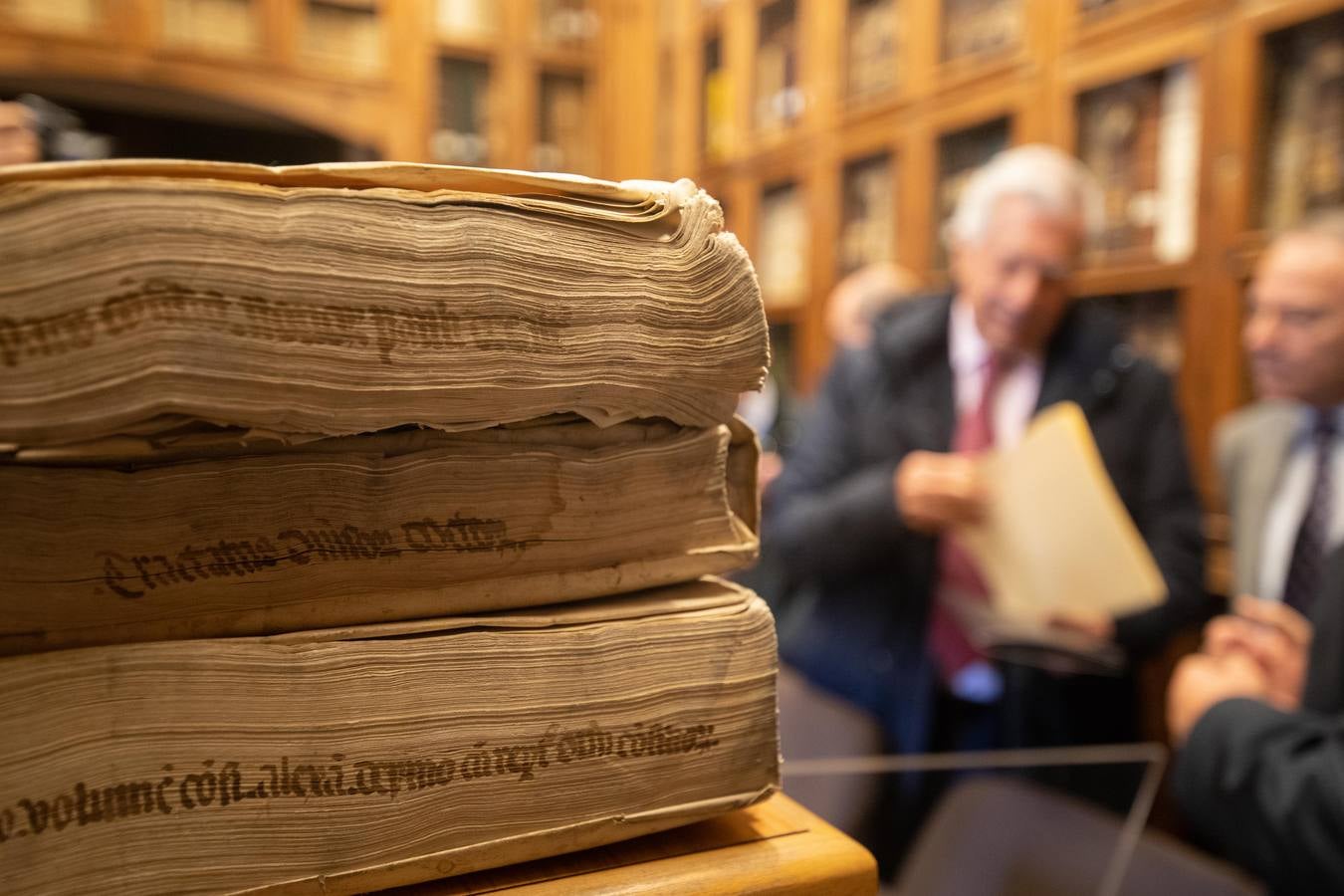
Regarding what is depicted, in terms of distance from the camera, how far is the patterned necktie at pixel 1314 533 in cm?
166

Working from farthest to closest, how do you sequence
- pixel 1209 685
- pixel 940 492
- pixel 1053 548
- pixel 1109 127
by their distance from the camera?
pixel 1109 127, pixel 940 492, pixel 1053 548, pixel 1209 685

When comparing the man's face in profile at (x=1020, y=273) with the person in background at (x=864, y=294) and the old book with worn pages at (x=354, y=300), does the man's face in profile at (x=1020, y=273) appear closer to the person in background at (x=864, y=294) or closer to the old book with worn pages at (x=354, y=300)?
the person in background at (x=864, y=294)

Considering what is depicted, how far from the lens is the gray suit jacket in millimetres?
1782

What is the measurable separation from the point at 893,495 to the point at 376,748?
1375mm

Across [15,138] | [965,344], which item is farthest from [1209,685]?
[15,138]

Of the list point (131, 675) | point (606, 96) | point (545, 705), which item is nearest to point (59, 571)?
point (131, 675)

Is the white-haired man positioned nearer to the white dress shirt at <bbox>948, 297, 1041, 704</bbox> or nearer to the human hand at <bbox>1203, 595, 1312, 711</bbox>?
the white dress shirt at <bbox>948, 297, 1041, 704</bbox>

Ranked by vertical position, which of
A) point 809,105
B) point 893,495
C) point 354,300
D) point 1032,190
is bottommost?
point 893,495

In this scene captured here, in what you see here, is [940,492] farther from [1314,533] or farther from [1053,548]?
[1314,533]

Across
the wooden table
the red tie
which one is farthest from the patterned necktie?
the wooden table

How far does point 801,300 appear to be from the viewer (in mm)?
3504

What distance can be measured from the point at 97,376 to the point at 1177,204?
232 centimetres

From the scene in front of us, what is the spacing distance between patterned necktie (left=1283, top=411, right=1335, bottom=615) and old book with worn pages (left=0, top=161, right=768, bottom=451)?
1550mm

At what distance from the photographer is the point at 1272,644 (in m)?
1.26
